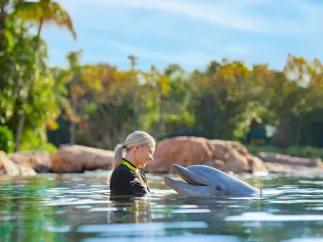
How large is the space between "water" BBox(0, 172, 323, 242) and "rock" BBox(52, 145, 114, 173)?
17.0 metres

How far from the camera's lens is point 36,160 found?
1010 inches

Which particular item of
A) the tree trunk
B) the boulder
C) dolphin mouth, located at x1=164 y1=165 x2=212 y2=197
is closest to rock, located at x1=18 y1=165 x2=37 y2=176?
the boulder

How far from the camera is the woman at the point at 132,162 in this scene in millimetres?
8070

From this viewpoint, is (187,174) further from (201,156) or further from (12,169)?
(201,156)

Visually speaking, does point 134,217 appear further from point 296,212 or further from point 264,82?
point 264,82

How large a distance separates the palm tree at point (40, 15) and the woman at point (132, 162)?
22088mm

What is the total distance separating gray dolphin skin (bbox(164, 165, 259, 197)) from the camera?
871cm

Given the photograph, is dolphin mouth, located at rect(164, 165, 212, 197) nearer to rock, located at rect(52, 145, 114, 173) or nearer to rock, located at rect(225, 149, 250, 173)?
rock, located at rect(225, 149, 250, 173)

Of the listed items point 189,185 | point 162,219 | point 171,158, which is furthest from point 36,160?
point 162,219

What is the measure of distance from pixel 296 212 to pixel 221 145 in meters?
19.3

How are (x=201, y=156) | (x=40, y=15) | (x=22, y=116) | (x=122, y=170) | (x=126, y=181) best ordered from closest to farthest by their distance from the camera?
Result: (x=122, y=170)
(x=126, y=181)
(x=201, y=156)
(x=40, y=15)
(x=22, y=116)

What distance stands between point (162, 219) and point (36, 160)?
19.8m

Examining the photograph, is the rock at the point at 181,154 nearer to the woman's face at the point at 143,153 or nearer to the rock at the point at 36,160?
the rock at the point at 36,160

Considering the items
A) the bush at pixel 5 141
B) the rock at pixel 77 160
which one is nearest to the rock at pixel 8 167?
the rock at pixel 77 160
